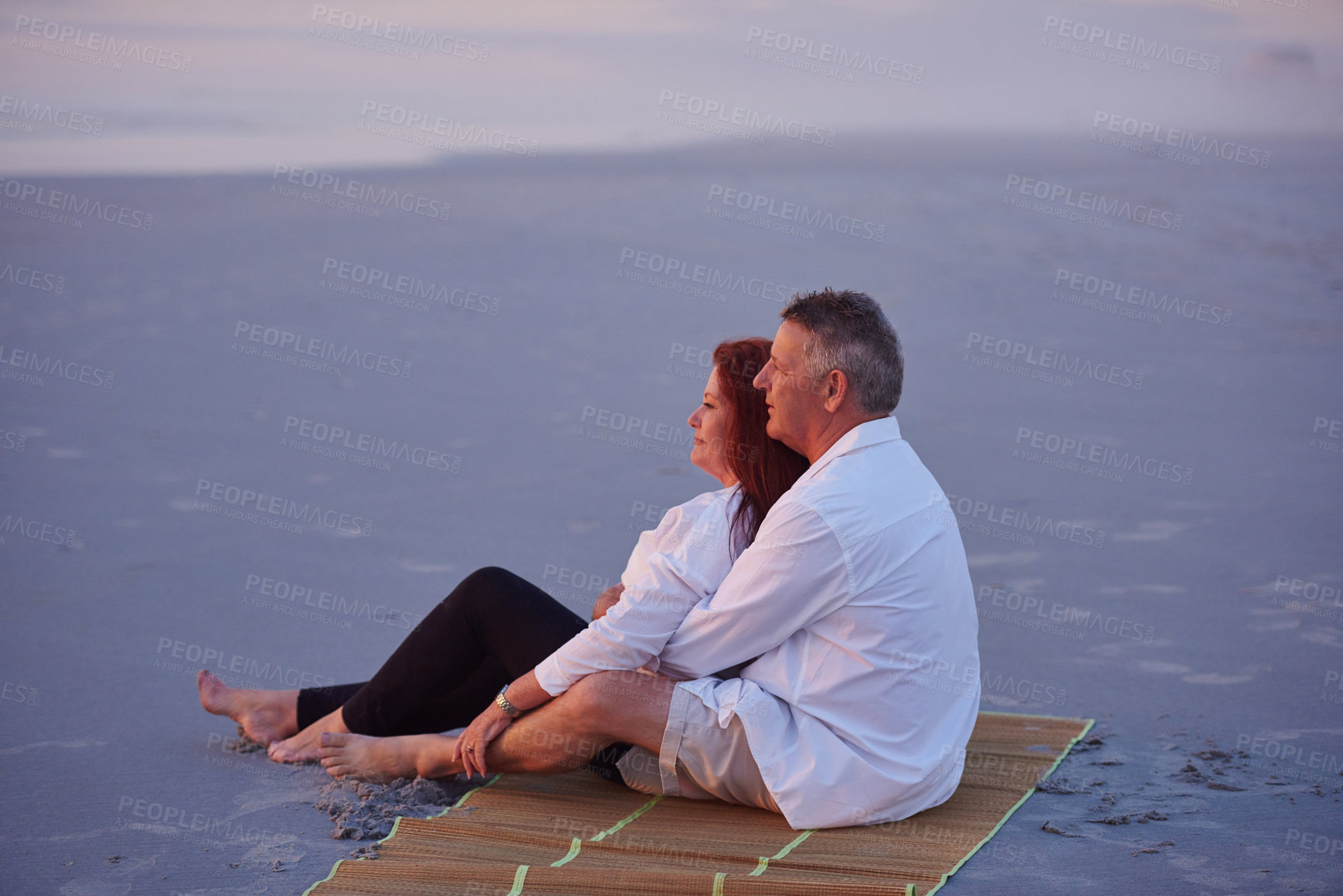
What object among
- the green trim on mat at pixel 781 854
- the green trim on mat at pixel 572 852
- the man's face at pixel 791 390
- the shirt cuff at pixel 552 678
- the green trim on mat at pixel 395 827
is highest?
the man's face at pixel 791 390

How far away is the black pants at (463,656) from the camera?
12.6 feet

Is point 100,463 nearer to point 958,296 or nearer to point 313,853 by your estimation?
point 313,853

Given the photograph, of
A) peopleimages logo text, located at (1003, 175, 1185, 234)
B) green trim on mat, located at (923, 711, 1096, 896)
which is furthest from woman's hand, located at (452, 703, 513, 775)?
peopleimages logo text, located at (1003, 175, 1185, 234)

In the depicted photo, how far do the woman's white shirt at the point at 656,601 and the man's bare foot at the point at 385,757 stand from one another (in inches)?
21.1

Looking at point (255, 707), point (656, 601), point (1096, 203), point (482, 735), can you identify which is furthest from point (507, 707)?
point (1096, 203)

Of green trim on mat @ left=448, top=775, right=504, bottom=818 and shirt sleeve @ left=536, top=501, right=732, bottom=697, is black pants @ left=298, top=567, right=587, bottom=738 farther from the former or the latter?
shirt sleeve @ left=536, top=501, right=732, bottom=697

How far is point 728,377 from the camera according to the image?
3633 millimetres

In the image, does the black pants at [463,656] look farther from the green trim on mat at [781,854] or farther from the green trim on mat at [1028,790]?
the green trim on mat at [1028,790]

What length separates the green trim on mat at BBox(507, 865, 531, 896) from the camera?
3.02 metres

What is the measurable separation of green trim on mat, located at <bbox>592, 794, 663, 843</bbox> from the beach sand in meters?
0.72

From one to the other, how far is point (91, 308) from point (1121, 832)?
11.1m

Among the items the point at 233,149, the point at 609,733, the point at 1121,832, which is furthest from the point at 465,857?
the point at 233,149

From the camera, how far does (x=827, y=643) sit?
10.8 ft

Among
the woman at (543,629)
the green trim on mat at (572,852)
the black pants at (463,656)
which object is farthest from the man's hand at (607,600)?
the green trim on mat at (572,852)
